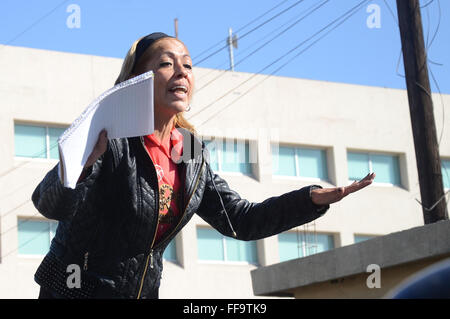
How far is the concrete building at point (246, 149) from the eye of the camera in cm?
2808

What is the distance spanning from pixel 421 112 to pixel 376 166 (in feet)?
70.8

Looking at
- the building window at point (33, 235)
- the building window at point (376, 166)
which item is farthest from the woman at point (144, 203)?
the building window at point (376, 166)

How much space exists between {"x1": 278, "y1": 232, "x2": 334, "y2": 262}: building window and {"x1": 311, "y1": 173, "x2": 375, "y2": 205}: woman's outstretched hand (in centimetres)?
2771

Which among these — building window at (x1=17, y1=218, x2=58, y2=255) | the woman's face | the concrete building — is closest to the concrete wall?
the woman's face

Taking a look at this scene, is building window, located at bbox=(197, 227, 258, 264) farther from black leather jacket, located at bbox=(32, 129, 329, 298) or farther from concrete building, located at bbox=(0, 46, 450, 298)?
black leather jacket, located at bbox=(32, 129, 329, 298)

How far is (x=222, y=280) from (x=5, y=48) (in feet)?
31.9

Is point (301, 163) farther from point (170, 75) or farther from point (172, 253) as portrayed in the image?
point (170, 75)

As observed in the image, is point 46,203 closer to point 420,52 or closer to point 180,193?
point 180,193

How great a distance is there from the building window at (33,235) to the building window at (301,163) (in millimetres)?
8148

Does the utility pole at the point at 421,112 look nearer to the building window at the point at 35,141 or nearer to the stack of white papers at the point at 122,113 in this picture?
the stack of white papers at the point at 122,113

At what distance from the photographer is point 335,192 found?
402 cm

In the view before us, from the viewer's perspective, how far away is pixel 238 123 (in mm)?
31672

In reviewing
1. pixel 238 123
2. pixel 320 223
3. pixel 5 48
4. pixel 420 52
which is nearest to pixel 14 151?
pixel 5 48

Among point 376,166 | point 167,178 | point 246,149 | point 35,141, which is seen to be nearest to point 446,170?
point 376,166
